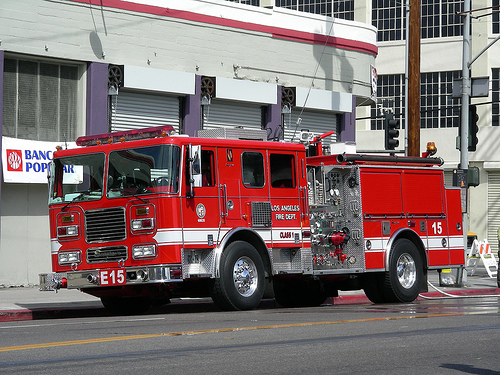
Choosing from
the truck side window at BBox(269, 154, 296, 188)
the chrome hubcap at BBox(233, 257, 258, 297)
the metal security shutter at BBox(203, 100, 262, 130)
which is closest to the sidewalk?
the chrome hubcap at BBox(233, 257, 258, 297)

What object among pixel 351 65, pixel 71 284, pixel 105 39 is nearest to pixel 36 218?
pixel 105 39

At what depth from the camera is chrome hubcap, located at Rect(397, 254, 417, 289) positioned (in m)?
17.6

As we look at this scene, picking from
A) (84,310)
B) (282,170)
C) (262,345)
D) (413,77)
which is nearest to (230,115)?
(413,77)

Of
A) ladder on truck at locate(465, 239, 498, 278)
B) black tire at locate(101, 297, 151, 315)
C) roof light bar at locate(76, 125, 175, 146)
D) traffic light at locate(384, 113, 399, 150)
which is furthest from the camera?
ladder on truck at locate(465, 239, 498, 278)

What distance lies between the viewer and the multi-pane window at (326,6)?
42.3 meters

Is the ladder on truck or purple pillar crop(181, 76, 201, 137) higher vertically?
purple pillar crop(181, 76, 201, 137)

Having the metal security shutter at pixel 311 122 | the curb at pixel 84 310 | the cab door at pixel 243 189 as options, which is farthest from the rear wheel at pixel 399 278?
the metal security shutter at pixel 311 122

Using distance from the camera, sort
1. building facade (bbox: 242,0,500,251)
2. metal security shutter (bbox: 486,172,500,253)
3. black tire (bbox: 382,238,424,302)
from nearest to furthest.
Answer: black tire (bbox: 382,238,424,302)
building facade (bbox: 242,0,500,251)
metal security shutter (bbox: 486,172,500,253)

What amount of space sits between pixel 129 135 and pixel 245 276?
290 cm

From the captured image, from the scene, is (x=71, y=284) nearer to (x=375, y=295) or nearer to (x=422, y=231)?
(x=375, y=295)

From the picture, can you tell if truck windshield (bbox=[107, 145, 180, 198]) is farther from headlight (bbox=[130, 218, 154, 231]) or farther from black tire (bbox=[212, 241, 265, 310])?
black tire (bbox=[212, 241, 265, 310])

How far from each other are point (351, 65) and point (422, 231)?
10.9m

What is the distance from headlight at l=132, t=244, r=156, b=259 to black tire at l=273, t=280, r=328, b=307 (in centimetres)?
412

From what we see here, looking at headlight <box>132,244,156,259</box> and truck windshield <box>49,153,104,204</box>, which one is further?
truck windshield <box>49,153,104,204</box>
